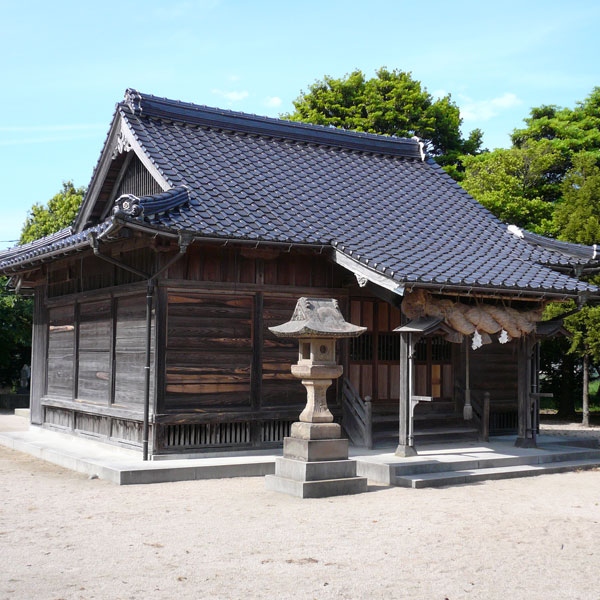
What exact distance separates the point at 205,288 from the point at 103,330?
2693mm

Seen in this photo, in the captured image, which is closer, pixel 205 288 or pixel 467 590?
pixel 467 590

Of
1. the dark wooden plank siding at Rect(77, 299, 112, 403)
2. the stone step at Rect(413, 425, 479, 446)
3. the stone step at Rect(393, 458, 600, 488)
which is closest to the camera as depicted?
the stone step at Rect(393, 458, 600, 488)

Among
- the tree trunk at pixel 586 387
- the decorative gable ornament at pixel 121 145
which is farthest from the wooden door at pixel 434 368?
the tree trunk at pixel 586 387

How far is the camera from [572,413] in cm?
2484

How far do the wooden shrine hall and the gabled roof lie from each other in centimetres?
5

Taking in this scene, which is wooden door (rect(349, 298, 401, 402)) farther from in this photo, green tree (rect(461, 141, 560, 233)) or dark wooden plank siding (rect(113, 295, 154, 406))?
green tree (rect(461, 141, 560, 233))

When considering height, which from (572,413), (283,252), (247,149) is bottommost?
(572,413)

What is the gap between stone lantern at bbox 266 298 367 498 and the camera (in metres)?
9.86

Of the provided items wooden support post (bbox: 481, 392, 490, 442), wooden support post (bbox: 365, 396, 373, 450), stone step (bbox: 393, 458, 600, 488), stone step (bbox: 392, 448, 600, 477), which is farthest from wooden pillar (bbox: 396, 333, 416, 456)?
wooden support post (bbox: 481, 392, 490, 442)

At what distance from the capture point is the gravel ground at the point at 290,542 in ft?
19.1

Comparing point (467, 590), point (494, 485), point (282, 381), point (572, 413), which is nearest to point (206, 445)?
point (282, 381)

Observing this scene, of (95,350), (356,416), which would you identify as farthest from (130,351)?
(356,416)

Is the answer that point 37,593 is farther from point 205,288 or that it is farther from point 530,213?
point 530,213

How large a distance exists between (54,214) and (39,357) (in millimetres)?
18140
